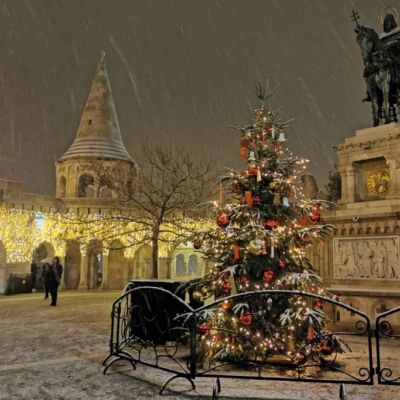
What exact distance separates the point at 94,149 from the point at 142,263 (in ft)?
32.6

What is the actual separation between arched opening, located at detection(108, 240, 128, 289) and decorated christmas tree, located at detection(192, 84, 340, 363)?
947 inches

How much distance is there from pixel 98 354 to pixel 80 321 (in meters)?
5.87

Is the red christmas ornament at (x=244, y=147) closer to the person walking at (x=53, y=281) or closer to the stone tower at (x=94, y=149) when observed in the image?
the person walking at (x=53, y=281)

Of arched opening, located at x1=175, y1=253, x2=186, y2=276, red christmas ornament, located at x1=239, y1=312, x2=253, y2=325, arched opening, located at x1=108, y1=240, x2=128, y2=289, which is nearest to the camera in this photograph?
red christmas ornament, located at x1=239, y1=312, x2=253, y2=325

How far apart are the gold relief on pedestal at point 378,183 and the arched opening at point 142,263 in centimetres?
2246

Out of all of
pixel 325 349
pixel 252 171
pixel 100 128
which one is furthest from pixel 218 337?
pixel 100 128

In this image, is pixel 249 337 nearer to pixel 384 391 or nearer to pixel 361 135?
pixel 384 391

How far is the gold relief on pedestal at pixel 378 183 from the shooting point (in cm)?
1219

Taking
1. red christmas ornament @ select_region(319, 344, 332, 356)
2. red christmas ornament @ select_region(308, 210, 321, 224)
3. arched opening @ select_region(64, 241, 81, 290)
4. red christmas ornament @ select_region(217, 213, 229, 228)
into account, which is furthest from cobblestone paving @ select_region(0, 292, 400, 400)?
arched opening @ select_region(64, 241, 81, 290)

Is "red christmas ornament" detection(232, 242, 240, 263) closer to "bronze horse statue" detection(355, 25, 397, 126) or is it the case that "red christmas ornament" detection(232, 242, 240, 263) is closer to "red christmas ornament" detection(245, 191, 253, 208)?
"red christmas ornament" detection(245, 191, 253, 208)

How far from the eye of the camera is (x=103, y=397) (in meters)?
5.96

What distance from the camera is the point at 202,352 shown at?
26.3 feet

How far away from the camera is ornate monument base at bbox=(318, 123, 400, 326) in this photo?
36.6 feet

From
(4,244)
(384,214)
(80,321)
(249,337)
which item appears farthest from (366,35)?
(4,244)
